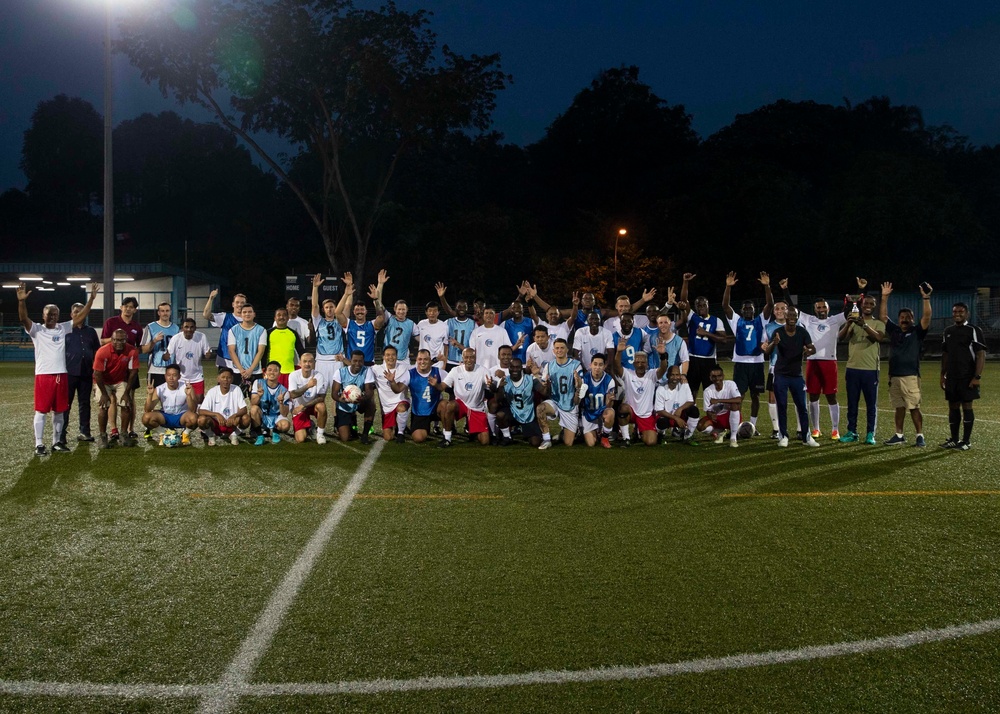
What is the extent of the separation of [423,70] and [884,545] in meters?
32.3

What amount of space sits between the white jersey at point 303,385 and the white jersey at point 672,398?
14.5 ft

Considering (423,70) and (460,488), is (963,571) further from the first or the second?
(423,70)

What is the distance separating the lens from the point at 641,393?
34.5ft

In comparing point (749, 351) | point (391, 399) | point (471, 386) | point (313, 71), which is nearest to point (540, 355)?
point (471, 386)

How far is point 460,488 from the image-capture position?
777 cm

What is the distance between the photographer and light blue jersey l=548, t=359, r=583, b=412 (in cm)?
1041

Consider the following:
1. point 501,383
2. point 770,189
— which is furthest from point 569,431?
point 770,189

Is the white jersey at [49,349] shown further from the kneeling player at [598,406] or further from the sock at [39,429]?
the kneeling player at [598,406]

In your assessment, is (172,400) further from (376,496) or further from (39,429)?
(376,496)

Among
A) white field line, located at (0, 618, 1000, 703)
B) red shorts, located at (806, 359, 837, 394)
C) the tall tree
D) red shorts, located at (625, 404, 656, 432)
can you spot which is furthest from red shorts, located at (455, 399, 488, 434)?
the tall tree

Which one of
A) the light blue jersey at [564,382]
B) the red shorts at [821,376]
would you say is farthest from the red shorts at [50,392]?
the red shorts at [821,376]

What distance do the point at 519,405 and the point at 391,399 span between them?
173 cm

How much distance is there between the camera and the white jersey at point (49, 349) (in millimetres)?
9562

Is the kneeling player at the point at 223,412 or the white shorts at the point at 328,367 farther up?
the white shorts at the point at 328,367
